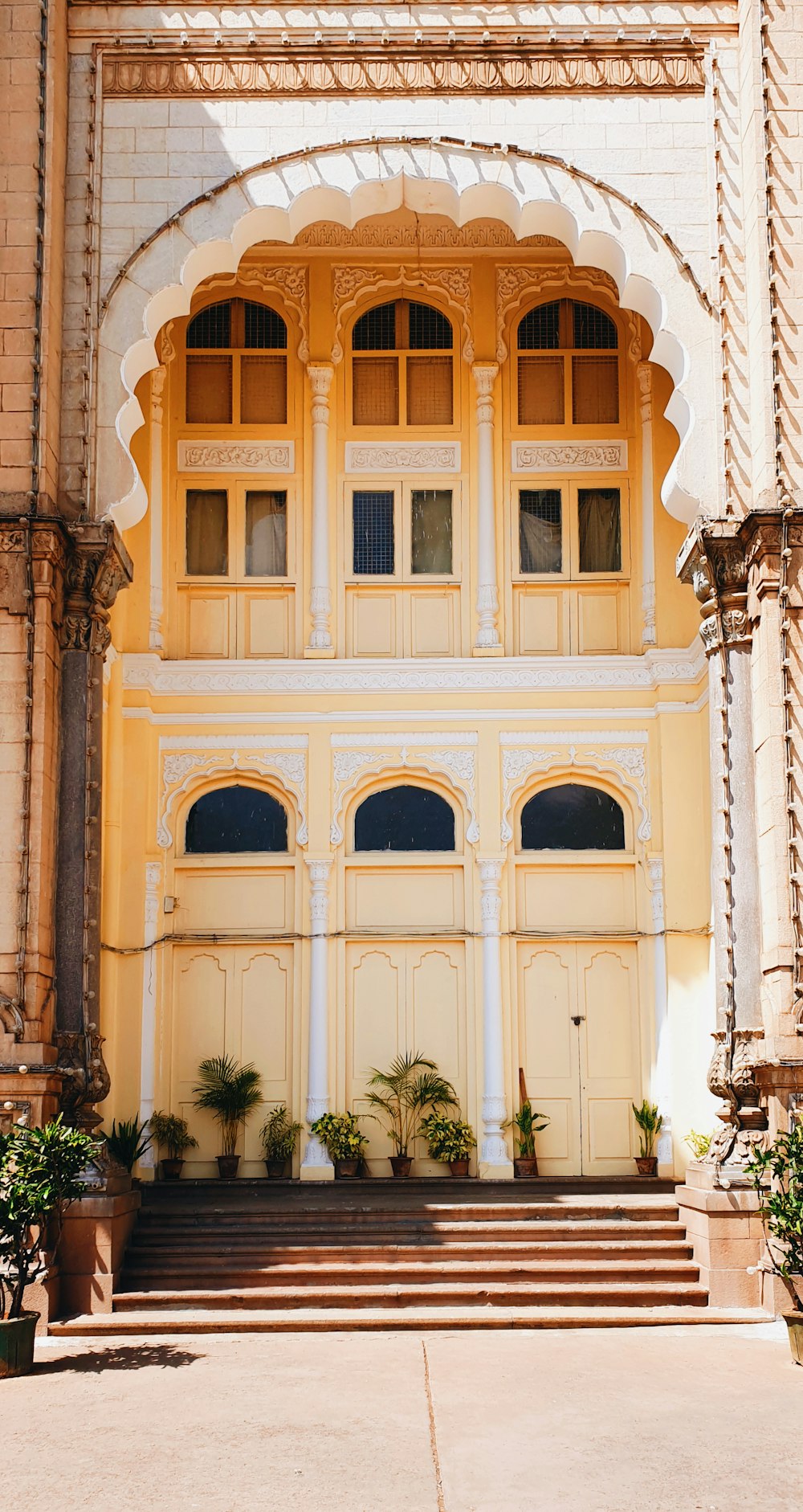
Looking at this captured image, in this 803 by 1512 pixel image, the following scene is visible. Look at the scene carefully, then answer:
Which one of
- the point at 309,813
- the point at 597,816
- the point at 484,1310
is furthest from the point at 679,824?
the point at 484,1310

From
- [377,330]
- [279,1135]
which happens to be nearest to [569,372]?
[377,330]

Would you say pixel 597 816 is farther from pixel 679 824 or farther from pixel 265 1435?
pixel 265 1435

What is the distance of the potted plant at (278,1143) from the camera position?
44.4ft

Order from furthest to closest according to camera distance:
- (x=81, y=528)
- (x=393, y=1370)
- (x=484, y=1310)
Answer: (x=81, y=528) → (x=484, y=1310) → (x=393, y=1370)

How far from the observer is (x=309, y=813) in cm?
1407

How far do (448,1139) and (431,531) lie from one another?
5122 millimetres

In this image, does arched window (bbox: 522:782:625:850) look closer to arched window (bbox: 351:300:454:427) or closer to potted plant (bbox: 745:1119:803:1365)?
arched window (bbox: 351:300:454:427)

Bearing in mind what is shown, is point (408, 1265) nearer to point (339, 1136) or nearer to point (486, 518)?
point (339, 1136)

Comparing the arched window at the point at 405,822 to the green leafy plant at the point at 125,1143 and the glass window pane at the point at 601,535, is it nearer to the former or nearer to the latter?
the glass window pane at the point at 601,535

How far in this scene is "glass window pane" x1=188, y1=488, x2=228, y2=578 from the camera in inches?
575

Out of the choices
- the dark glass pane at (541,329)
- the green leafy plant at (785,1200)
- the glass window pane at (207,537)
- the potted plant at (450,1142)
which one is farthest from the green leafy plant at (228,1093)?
the dark glass pane at (541,329)

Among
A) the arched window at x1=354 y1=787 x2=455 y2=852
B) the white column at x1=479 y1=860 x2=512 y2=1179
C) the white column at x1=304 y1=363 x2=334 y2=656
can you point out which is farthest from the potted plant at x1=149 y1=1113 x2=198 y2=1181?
the white column at x1=304 y1=363 x2=334 y2=656

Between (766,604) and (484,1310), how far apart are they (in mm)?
4690

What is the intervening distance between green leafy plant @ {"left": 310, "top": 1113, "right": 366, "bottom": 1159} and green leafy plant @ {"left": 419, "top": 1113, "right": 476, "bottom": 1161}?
0.56 meters
